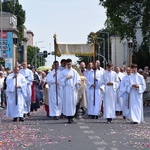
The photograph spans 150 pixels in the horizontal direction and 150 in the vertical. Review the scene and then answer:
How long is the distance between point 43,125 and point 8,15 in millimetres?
98668

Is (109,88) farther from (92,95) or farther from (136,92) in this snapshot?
(92,95)

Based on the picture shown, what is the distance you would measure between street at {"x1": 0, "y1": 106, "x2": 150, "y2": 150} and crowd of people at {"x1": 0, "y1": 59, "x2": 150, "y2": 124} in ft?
1.69

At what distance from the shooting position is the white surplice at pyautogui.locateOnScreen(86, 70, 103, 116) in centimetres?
2392

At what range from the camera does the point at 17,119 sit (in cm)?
2227

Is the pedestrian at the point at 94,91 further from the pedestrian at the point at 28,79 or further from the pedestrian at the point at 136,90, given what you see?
the pedestrian at the point at 136,90

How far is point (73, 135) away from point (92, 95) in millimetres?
7856

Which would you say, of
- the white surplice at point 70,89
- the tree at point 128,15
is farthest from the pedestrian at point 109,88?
the tree at point 128,15

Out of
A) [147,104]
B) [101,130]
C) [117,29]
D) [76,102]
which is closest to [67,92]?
[76,102]

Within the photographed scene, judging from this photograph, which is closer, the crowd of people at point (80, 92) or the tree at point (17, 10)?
the crowd of people at point (80, 92)

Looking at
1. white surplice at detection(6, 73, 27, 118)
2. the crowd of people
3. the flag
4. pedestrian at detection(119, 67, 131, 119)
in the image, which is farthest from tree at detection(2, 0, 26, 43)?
pedestrian at detection(119, 67, 131, 119)

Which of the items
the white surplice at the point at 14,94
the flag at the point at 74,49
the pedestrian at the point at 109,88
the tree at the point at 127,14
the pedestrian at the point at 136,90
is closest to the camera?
the pedestrian at the point at 136,90

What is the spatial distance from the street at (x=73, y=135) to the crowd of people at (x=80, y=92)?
1.69 ft

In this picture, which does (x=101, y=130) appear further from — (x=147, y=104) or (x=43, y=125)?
(x=147, y=104)

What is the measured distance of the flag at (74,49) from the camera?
25.3 metres
